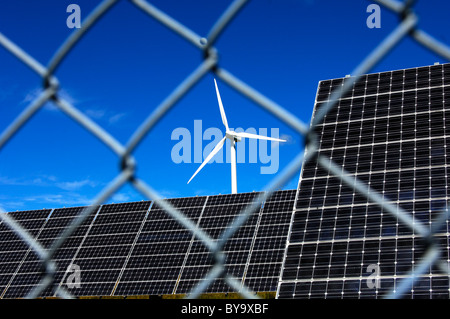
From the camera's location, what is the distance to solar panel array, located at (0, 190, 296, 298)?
27.2 m

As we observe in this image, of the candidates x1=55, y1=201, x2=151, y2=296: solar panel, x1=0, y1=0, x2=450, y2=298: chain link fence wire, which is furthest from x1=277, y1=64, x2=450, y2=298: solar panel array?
x1=0, y1=0, x2=450, y2=298: chain link fence wire

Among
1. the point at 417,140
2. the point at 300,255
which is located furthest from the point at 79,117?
the point at 417,140

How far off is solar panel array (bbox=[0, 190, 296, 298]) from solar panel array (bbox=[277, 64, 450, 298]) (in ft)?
23.0

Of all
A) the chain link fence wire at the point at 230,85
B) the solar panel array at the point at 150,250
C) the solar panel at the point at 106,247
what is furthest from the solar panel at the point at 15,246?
the chain link fence wire at the point at 230,85

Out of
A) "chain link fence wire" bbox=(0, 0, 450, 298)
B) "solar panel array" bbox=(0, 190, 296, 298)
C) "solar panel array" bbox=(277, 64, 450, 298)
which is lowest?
"solar panel array" bbox=(0, 190, 296, 298)

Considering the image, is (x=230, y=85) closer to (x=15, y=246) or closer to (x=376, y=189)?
(x=376, y=189)

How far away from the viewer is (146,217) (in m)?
33.7

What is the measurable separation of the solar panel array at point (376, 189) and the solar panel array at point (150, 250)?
700 cm

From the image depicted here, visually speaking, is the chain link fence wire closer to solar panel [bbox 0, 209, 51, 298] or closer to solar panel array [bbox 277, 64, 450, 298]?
solar panel array [bbox 277, 64, 450, 298]

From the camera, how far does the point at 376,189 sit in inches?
748

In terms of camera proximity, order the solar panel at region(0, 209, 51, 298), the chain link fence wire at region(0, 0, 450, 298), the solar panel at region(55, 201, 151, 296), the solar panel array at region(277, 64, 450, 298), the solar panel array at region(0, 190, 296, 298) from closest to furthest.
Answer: the chain link fence wire at region(0, 0, 450, 298)
the solar panel array at region(277, 64, 450, 298)
the solar panel array at region(0, 190, 296, 298)
the solar panel at region(55, 201, 151, 296)
the solar panel at region(0, 209, 51, 298)

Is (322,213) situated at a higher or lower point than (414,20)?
lower
